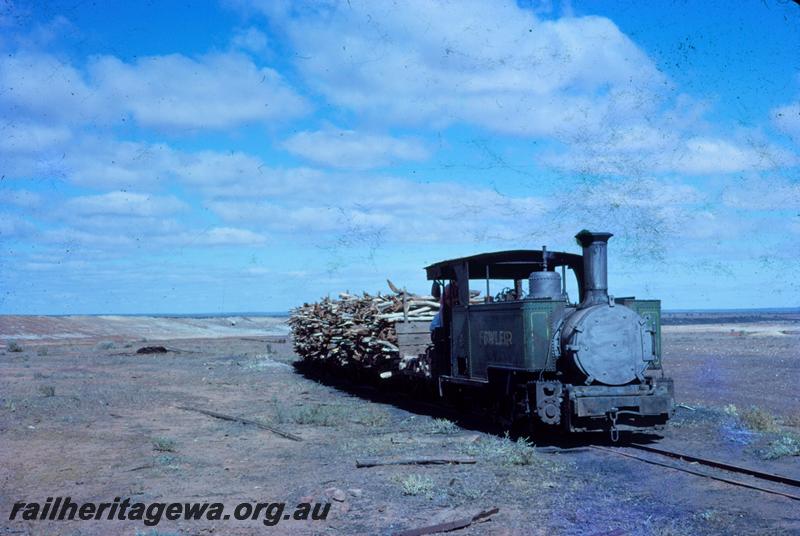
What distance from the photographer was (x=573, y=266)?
12.6 m

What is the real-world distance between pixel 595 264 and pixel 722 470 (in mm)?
3335

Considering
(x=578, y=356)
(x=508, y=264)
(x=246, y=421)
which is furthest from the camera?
(x=246, y=421)

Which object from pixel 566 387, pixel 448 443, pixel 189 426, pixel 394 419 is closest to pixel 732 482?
pixel 566 387

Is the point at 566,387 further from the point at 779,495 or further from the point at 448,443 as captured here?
the point at 779,495

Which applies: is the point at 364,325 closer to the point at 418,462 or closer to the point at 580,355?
the point at 580,355

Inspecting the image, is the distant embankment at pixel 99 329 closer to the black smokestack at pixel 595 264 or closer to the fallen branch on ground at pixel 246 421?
the fallen branch on ground at pixel 246 421

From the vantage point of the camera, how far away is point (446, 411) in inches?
574

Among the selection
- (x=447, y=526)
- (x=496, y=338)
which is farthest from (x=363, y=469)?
(x=496, y=338)

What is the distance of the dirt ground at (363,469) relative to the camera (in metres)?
7.01

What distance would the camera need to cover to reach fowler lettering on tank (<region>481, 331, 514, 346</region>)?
11133mm

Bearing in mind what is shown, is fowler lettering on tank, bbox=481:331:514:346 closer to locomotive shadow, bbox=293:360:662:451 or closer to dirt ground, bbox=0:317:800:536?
locomotive shadow, bbox=293:360:662:451

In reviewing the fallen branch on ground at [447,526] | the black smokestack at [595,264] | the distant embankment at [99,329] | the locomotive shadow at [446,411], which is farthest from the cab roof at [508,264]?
the distant embankment at [99,329]

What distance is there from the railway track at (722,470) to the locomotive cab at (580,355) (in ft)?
1.96

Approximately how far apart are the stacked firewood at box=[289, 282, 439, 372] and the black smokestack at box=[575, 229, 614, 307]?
6134 millimetres
